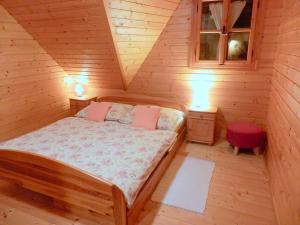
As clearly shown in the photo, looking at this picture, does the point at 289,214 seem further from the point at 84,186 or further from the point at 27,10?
the point at 27,10

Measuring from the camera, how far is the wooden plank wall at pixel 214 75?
311 centimetres

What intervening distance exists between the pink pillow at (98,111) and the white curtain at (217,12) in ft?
6.73

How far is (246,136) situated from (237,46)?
51.0 inches

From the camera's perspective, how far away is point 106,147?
8.23 feet

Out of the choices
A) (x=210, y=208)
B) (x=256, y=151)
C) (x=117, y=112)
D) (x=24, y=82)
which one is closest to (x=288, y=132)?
(x=210, y=208)

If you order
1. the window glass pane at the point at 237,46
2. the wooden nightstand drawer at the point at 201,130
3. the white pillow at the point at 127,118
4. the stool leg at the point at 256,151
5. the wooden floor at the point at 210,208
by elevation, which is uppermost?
the window glass pane at the point at 237,46

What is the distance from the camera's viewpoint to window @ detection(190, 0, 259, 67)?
120 inches

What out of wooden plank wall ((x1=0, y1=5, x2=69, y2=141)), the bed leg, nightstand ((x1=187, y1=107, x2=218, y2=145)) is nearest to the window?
nightstand ((x1=187, y1=107, x2=218, y2=145))

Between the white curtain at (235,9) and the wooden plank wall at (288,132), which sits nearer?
the wooden plank wall at (288,132)

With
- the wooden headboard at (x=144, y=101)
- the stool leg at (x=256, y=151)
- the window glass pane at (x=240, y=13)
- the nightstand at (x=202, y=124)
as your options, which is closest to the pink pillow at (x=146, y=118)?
the wooden headboard at (x=144, y=101)

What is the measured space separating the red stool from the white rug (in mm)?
470

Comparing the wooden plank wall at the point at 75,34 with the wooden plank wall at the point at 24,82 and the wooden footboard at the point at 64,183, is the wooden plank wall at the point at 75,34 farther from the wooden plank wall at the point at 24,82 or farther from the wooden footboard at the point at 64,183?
the wooden footboard at the point at 64,183

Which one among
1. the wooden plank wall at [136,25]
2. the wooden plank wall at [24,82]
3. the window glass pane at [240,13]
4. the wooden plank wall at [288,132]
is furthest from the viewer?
the wooden plank wall at [24,82]

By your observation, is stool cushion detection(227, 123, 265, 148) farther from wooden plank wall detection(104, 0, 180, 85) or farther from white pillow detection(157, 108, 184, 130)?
wooden plank wall detection(104, 0, 180, 85)
